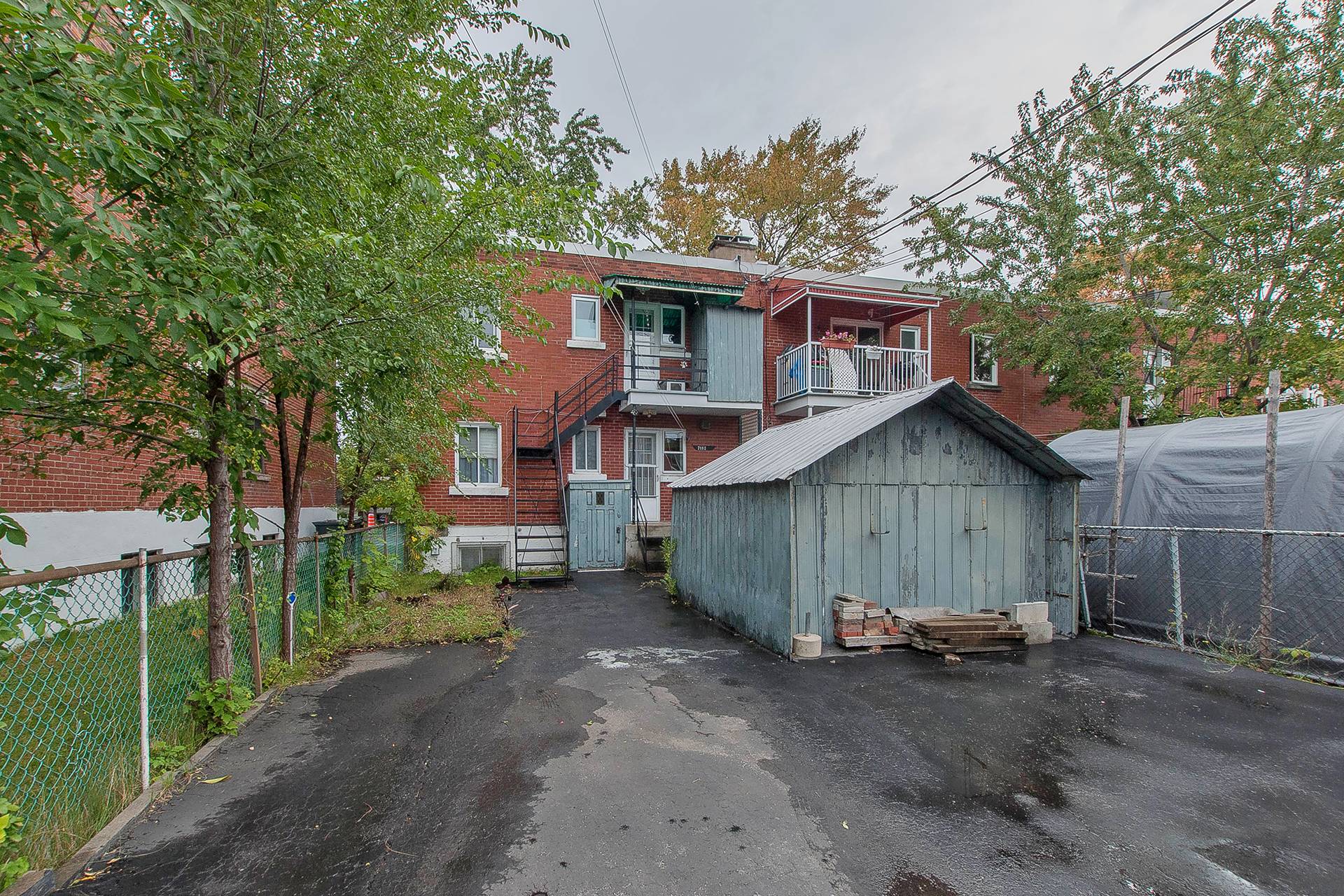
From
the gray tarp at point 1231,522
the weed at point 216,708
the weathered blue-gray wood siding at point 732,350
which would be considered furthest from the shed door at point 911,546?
the weathered blue-gray wood siding at point 732,350

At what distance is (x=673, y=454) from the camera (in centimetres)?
1703

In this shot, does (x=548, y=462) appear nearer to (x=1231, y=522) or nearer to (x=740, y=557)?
(x=740, y=557)

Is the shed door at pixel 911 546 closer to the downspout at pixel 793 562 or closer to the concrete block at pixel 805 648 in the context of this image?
the downspout at pixel 793 562

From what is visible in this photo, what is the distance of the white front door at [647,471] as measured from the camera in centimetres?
1669

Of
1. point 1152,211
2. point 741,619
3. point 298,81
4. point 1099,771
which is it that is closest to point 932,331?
point 1152,211

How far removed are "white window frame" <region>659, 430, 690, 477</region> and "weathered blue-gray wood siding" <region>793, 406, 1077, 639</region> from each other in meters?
9.08

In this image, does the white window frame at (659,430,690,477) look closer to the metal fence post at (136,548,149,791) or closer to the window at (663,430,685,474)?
the window at (663,430,685,474)

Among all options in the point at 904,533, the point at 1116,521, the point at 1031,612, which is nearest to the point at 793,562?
the point at 904,533

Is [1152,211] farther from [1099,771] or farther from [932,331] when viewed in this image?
[1099,771]

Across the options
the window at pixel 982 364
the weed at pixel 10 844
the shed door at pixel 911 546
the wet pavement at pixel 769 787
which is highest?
the window at pixel 982 364

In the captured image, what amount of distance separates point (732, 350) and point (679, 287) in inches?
91.2

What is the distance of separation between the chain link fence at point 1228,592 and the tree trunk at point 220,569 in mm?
10934

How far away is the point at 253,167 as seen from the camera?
4.22 m

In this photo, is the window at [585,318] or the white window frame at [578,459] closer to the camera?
the white window frame at [578,459]
